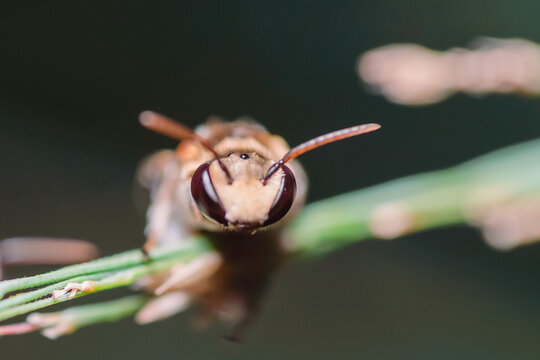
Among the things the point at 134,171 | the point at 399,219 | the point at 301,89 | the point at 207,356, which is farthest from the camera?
the point at 134,171

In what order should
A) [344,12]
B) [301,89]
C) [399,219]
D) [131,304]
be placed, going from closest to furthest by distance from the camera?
[131,304] → [399,219] → [344,12] → [301,89]

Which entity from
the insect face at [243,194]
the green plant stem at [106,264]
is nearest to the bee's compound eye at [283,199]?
the insect face at [243,194]

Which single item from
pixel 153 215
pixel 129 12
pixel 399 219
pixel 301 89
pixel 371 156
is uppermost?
pixel 129 12

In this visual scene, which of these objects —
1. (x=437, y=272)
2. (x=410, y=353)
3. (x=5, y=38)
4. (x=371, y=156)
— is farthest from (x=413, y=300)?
(x=5, y=38)

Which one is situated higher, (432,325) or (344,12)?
(344,12)

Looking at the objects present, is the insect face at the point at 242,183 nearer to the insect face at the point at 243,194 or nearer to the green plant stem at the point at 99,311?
the insect face at the point at 243,194

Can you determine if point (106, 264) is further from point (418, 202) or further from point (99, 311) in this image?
point (418, 202)

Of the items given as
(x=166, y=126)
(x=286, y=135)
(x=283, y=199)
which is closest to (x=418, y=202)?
(x=283, y=199)

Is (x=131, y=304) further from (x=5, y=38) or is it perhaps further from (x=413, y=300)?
(x=5, y=38)
